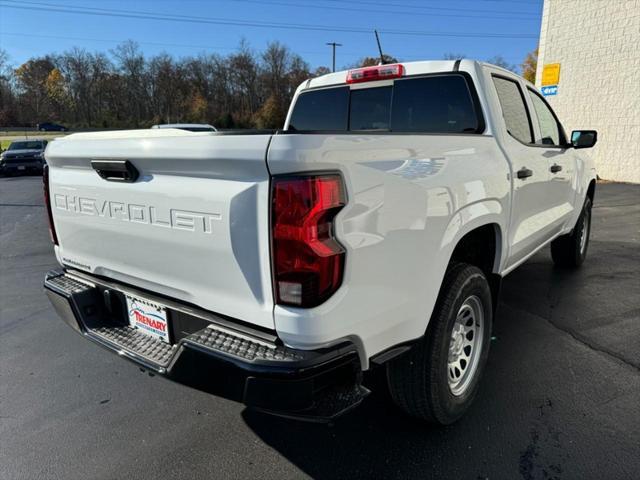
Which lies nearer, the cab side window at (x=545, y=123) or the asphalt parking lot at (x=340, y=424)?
the asphalt parking lot at (x=340, y=424)

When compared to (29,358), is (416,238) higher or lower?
higher

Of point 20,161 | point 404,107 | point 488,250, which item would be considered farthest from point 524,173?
point 20,161

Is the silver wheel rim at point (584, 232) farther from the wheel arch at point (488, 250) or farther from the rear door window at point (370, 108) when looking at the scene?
the rear door window at point (370, 108)

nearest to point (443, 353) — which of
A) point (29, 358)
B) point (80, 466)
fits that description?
point (80, 466)

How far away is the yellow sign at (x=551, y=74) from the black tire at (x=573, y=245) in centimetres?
1362

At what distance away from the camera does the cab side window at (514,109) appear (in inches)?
132

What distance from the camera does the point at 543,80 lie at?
17.5 meters

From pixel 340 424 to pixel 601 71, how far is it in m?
17.5

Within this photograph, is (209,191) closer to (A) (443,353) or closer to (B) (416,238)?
(B) (416,238)

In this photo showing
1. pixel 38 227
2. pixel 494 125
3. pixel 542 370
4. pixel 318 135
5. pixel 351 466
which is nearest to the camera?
pixel 318 135

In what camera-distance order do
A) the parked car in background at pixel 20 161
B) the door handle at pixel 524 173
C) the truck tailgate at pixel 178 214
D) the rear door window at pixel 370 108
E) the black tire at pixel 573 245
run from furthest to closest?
the parked car in background at pixel 20 161
the black tire at pixel 573 245
the rear door window at pixel 370 108
the door handle at pixel 524 173
the truck tailgate at pixel 178 214

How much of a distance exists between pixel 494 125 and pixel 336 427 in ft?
7.04

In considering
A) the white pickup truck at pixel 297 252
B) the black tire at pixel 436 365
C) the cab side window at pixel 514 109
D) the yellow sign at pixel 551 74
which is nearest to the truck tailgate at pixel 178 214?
→ the white pickup truck at pixel 297 252

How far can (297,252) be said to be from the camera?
1.71 m
